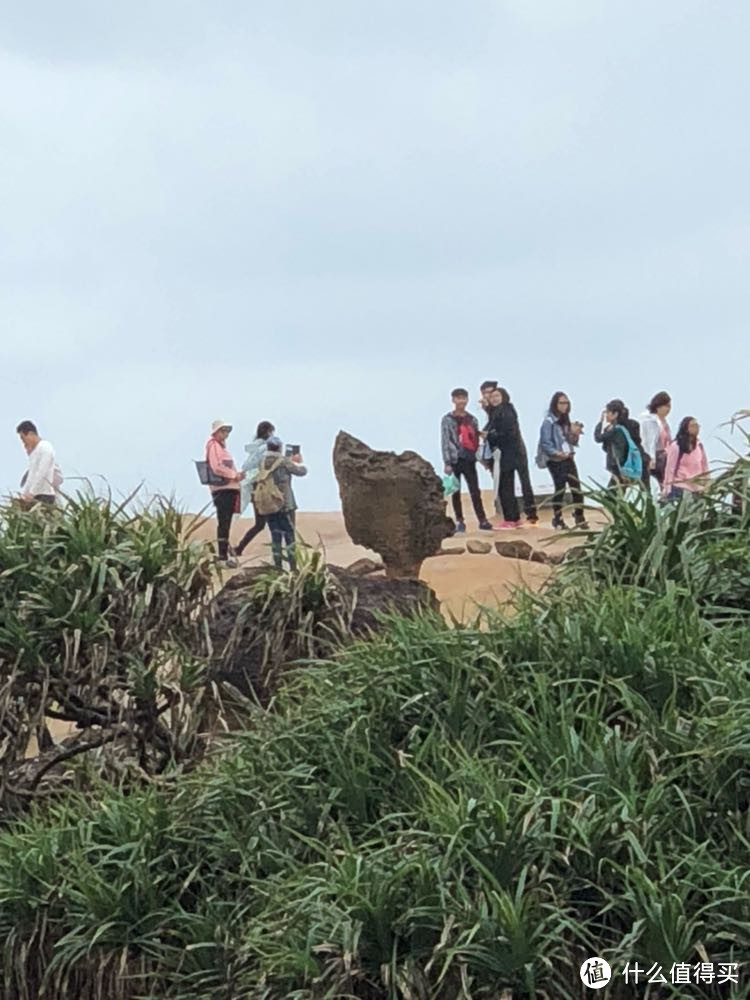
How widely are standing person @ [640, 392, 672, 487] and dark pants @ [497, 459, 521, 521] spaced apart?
6.84ft

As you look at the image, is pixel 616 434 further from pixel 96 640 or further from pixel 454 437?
pixel 96 640

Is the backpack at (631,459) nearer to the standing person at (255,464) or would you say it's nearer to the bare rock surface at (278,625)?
the standing person at (255,464)

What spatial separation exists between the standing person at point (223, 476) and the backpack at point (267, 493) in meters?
0.43

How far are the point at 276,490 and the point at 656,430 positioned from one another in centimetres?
418

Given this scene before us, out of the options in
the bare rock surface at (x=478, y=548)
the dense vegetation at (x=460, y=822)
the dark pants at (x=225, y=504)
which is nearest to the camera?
the dense vegetation at (x=460, y=822)

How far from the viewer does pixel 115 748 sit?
9.29m

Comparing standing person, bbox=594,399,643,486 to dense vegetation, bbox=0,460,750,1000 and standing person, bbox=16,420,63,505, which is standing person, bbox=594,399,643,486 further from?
dense vegetation, bbox=0,460,750,1000

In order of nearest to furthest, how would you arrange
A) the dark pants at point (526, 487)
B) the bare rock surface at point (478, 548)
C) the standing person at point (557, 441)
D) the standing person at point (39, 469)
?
the standing person at point (39, 469) → the standing person at point (557, 441) → the dark pants at point (526, 487) → the bare rock surface at point (478, 548)

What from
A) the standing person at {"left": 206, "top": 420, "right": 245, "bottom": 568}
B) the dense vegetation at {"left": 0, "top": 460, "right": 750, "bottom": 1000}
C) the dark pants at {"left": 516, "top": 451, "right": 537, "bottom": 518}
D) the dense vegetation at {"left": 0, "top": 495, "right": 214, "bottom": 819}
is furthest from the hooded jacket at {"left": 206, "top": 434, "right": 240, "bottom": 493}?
the dense vegetation at {"left": 0, "top": 460, "right": 750, "bottom": 1000}

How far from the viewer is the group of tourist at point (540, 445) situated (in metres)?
17.9

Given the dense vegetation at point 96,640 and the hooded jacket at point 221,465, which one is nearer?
the dense vegetation at point 96,640

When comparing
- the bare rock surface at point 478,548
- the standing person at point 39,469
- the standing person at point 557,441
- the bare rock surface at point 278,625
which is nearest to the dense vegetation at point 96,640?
the bare rock surface at point 278,625

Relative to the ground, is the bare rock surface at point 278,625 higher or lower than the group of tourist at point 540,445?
lower

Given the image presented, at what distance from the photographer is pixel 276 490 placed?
54.6 feet
